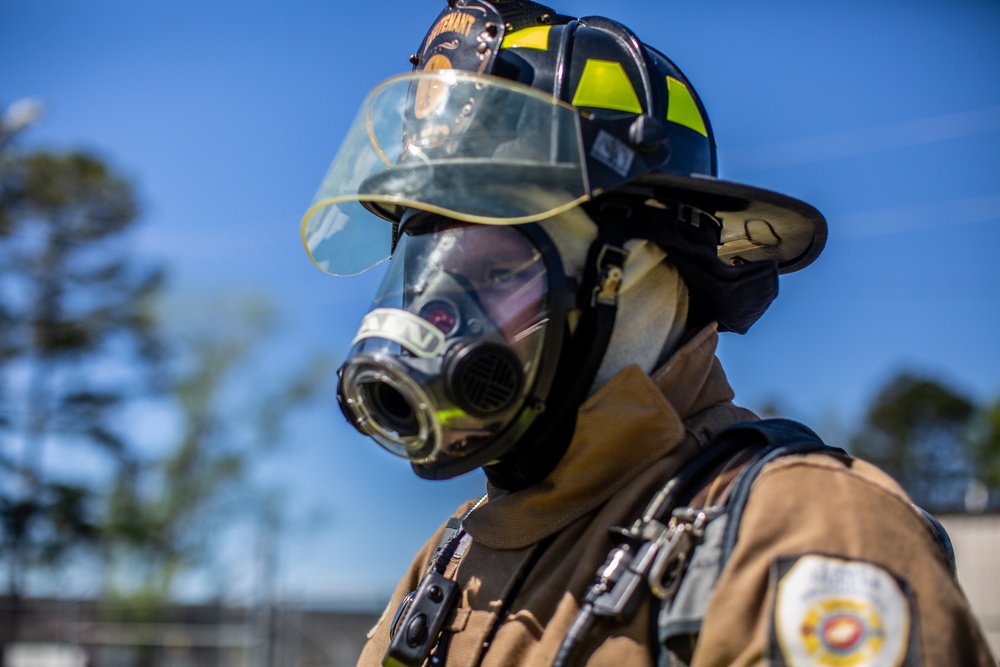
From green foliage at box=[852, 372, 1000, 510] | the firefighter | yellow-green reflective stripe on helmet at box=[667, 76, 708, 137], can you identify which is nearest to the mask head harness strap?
the firefighter

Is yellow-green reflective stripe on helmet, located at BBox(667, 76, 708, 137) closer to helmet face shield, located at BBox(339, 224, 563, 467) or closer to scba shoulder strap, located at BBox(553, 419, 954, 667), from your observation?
helmet face shield, located at BBox(339, 224, 563, 467)

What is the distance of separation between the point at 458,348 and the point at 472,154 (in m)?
0.37

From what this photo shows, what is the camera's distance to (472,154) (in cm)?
202

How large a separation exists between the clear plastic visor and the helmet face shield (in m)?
0.07

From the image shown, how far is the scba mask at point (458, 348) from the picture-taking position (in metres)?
1.91

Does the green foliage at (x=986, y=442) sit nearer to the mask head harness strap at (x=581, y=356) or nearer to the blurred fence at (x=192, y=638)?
the blurred fence at (x=192, y=638)

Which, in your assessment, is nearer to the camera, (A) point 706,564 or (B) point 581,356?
(A) point 706,564

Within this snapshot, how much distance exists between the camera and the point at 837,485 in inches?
64.6

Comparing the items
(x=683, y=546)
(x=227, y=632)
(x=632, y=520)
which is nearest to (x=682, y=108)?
(x=632, y=520)

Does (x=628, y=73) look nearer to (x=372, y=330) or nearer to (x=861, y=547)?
(x=372, y=330)

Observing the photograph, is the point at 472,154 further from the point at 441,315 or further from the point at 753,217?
the point at 753,217

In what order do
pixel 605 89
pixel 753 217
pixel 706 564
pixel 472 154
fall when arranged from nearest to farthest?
pixel 706 564, pixel 472 154, pixel 605 89, pixel 753 217

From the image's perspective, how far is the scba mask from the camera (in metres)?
1.91

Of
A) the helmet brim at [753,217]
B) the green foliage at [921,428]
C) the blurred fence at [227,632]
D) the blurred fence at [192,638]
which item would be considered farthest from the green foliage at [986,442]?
the helmet brim at [753,217]
